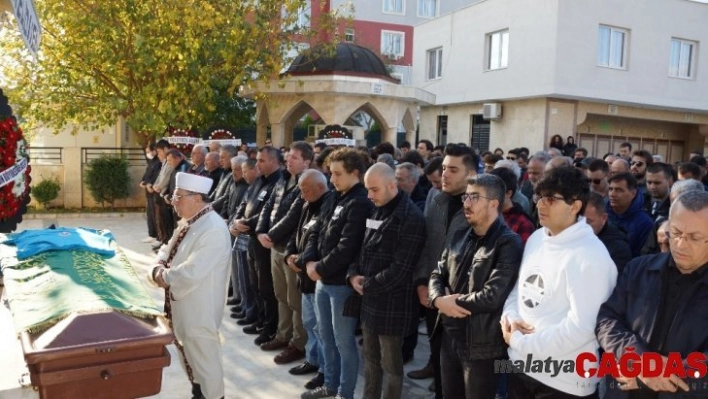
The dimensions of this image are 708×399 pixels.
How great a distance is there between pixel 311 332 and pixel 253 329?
1455 mm

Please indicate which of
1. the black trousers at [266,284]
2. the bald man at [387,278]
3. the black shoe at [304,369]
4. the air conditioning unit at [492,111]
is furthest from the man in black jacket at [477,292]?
the air conditioning unit at [492,111]

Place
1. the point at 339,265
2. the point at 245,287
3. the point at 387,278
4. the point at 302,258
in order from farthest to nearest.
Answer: the point at 245,287, the point at 302,258, the point at 339,265, the point at 387,278

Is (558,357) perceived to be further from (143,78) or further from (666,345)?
(143,78)

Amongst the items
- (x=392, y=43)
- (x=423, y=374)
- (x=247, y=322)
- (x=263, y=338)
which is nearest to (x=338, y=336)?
(x=423, y=374)

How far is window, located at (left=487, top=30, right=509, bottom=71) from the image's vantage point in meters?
18.6

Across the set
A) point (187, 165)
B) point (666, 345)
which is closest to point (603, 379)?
point (666, 345)

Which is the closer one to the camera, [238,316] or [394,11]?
[238,316]

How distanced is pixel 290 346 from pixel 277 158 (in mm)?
2169

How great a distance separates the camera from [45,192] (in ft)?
48.9

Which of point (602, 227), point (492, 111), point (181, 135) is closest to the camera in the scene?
point (602, 227)

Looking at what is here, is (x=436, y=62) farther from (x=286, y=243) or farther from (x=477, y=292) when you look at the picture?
(x=477, y=292)

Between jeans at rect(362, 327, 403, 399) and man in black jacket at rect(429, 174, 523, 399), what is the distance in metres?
0.57

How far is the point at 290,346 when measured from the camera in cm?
574

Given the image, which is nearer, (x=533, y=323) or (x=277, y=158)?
(x=533, y=323)
